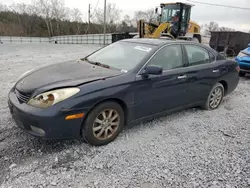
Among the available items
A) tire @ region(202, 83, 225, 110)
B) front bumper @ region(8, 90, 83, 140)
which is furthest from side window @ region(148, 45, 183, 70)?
front bumper @ region(8, 90, 83, 140)

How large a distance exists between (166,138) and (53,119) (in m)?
1.71

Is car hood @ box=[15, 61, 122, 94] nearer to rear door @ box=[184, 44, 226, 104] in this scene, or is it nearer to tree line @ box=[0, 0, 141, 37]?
rear door @ box=[184, 44, 226, 104]

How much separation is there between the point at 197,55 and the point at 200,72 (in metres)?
0.35

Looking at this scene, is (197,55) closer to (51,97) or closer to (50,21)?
(51,97)

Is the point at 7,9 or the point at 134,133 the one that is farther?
the point at 7,9

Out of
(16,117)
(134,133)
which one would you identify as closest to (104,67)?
(134,133)

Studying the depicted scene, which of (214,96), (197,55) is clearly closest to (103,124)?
(197,55)

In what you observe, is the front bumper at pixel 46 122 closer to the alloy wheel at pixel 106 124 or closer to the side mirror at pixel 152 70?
the alloy wheel at pixel 106 124

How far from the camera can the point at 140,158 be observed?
271 cm

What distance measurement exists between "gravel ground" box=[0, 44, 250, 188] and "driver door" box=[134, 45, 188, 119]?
393mm

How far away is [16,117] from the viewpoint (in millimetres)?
2693

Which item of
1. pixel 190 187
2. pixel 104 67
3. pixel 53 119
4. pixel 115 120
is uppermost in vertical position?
pixel 104 67

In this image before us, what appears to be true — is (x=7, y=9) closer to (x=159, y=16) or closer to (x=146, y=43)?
(x=159, y=16)

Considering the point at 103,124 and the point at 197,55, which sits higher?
the point at 197,55
